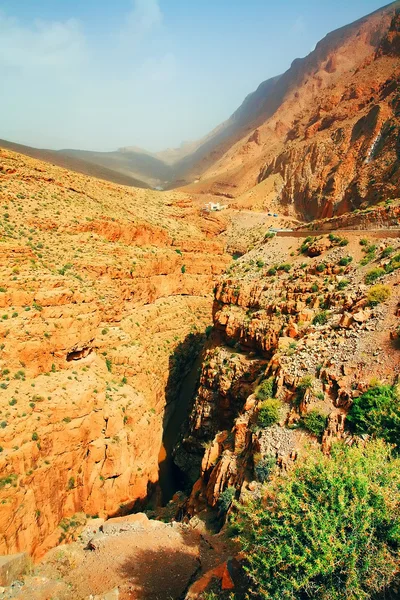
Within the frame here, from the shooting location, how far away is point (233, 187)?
9944 centimetres

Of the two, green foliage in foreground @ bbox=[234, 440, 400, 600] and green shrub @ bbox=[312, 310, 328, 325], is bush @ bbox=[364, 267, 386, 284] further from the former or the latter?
green foliage in foreground @ bbox=[234, 440, 400, 600]

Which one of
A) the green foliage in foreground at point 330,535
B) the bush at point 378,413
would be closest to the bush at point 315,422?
the bush at point 378,413

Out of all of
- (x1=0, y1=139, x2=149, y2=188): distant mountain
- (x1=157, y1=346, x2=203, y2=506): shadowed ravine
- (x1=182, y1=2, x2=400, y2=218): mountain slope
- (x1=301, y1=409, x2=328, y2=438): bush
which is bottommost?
(x1=157, y1=346, x2=203, y2=506): shadowed ravine

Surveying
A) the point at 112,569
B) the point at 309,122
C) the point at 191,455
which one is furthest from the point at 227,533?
the point at 309,122

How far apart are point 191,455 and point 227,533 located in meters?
11.6

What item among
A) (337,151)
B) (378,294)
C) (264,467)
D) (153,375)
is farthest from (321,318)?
(337,151)

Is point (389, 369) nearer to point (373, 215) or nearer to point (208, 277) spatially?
point (373, 215)

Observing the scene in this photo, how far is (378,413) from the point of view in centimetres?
1138

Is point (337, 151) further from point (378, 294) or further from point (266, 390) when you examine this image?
point (266, 390)

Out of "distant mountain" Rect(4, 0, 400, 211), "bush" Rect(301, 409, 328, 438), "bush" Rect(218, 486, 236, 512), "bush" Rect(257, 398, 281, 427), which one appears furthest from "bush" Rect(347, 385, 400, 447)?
"distant mountain" Rect(4, 0, 400, 211)

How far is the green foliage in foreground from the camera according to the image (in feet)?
23.2

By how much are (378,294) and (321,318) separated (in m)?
2.81

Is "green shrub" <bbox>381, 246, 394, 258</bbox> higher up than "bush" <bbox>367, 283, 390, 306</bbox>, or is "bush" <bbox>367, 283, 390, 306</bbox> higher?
"green shrub" <bbox>381, 246, 394, 258</bbox>

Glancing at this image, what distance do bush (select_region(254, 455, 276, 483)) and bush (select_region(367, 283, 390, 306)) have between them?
820 centimetres
